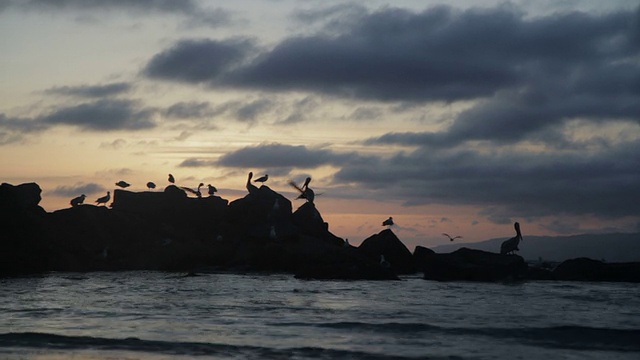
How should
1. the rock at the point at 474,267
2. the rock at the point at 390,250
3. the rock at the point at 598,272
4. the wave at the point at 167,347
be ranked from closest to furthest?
the wave at the point at 167,347 → the rock at the point at 474,267 → the rock at the point at 598,272 → the rock at the point at 390,250

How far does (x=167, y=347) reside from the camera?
19.5m

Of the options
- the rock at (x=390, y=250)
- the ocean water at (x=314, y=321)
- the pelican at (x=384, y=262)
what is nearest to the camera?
the ocean water at (x=314, y=321)

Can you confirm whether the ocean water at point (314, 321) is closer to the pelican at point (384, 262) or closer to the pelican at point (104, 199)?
the pelican at point (384, 262)

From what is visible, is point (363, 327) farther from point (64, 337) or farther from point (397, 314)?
point (64, 337)

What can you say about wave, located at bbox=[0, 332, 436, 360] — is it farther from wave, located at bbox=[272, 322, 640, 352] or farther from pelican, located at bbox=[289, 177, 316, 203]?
pelican, located at bbox=[289, 177, 316, 203]

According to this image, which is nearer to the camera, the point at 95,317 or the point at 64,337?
the point at 64,337

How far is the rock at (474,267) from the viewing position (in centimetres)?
4162

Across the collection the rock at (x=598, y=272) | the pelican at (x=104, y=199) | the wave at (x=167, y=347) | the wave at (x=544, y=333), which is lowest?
the wave at (x=167, y=347)

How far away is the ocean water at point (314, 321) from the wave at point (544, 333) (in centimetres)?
4

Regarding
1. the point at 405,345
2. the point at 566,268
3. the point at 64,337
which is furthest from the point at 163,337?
the point at 566,268

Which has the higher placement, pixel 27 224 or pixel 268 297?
pixel 27 224

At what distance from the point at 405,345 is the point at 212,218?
138 feet

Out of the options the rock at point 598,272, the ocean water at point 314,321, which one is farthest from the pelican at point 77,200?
the rock at point 598,272

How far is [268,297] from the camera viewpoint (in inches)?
1272
